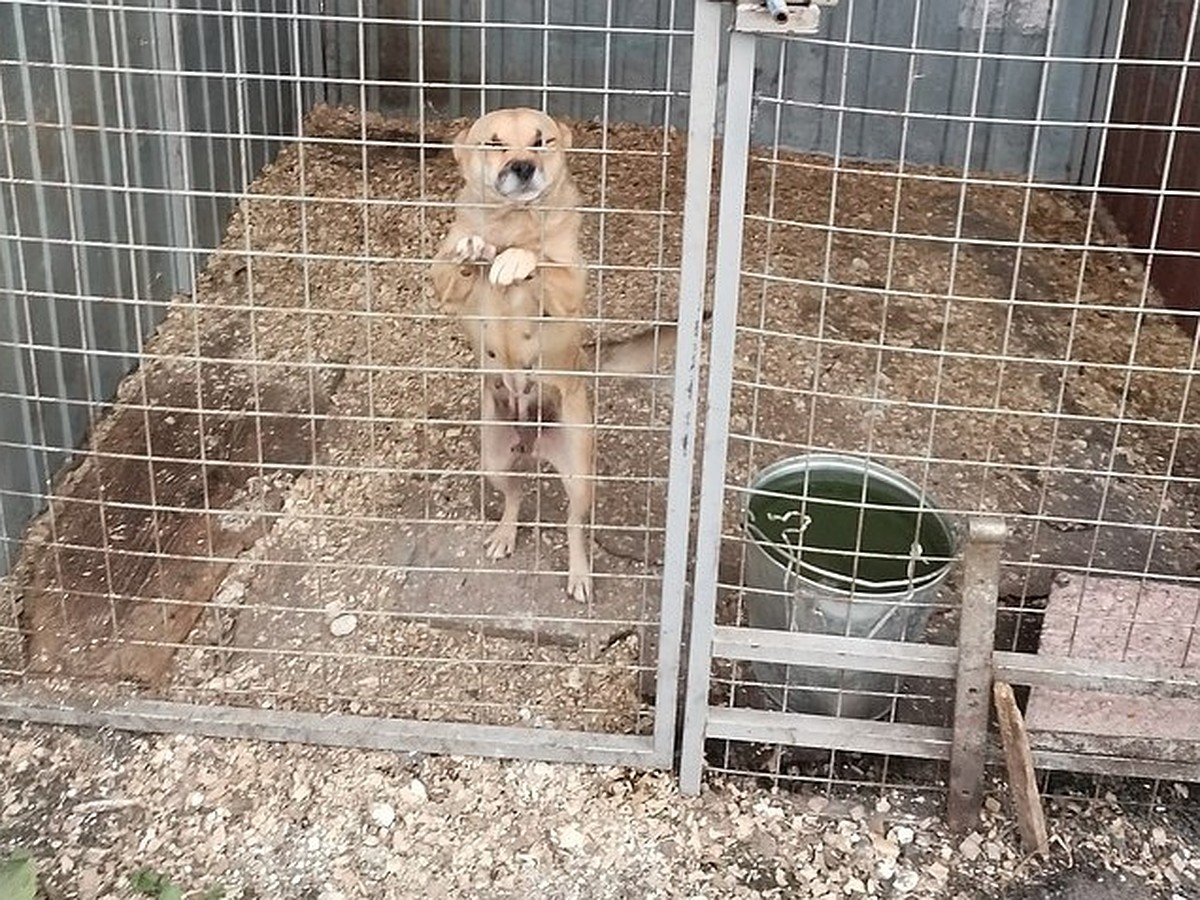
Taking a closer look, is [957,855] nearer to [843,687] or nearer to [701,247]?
[843,687]

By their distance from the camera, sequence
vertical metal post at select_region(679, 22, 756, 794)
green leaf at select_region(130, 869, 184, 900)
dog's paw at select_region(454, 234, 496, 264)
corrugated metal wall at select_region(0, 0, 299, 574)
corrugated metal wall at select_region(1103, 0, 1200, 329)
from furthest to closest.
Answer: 1. corrugated metal wall at select_region(1103, 0, 1200, 329)
2. corrugated metal wall at select_region(0, 0, 299, 574)
3. dog's paw at select_region(454, 234, 496, 264)
4. green leaf at select_region(130, 869, 184, 900)
5. vertical metal post at select_region(679, 22, 756, 794)

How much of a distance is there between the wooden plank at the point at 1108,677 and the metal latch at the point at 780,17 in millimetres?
1427

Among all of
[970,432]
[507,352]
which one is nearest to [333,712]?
[507,352]

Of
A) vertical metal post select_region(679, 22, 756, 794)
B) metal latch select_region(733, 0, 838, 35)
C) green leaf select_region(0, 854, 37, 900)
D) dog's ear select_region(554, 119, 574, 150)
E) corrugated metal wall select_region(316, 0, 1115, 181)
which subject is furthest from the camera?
corrugated metal wall select_region(316, 0, 1115, 181)

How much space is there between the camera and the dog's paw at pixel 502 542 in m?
4.10

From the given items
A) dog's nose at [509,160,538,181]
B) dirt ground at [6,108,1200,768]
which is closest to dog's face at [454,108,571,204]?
dog's nose at [509,160,538,181]

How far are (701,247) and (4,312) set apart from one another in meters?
2.21

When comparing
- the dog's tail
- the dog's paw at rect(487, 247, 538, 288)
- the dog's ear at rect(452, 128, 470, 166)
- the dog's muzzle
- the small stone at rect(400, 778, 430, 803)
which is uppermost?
the dog's ear at rect(452, 128, 470, 166)

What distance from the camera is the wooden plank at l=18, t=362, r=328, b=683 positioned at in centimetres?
354

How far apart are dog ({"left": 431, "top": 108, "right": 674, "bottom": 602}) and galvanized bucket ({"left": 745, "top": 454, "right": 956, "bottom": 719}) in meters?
0.49

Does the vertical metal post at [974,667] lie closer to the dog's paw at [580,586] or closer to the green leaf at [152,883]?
the dog's paw at [580,586]

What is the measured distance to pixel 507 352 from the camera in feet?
12.5

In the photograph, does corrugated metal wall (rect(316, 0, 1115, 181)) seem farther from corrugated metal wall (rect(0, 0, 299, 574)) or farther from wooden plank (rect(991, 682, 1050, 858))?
wooden plank (rect(991, 682, 1050, 858))

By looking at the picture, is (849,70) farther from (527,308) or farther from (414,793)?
(414,793)
